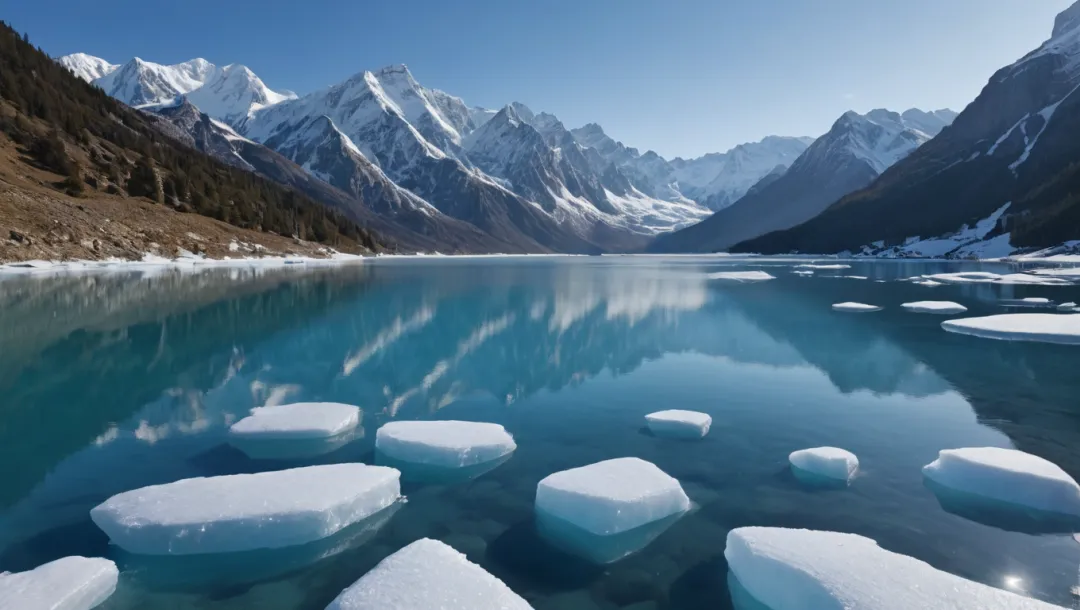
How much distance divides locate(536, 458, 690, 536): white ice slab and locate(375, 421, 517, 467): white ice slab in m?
2.90

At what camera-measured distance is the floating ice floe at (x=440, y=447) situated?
42.7 feet

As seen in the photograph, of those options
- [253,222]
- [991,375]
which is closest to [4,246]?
[253,222]

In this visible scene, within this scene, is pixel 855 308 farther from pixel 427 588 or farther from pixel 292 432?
pixel 427 588

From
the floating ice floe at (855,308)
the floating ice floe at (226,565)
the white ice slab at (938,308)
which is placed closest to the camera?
the floating ice floe at (226,565)

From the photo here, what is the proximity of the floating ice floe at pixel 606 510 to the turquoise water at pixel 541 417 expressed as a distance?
33cm

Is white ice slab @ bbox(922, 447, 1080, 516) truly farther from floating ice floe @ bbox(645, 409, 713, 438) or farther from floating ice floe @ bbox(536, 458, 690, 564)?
floating ice floe @ bbox(536, 458, 690, 564)

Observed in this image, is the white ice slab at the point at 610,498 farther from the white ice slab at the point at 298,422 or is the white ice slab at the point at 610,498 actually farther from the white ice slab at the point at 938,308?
the white ice slab at the point at 938,308

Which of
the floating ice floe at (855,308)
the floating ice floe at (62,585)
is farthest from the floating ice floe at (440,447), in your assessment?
the floating ice floe at (855,308)

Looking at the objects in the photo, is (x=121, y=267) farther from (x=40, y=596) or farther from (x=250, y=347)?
(x=40, y=596)

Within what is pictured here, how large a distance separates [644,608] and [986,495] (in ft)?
27.1

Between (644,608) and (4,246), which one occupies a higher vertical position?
(4,246)

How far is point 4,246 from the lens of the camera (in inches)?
2712

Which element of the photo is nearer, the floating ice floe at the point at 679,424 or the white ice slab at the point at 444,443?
the white ice slab at the point at 444,443

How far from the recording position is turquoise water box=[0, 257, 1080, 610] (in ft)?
29.2
